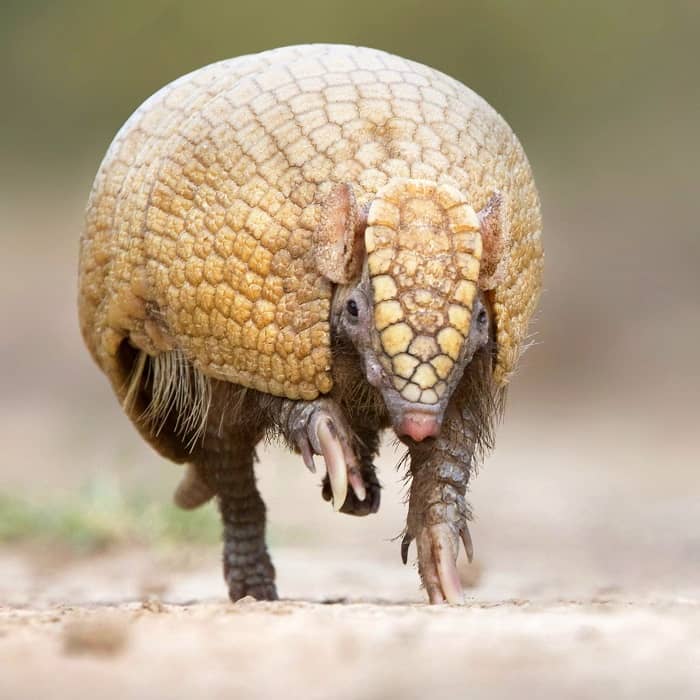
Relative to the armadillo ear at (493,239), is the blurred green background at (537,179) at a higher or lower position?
higher

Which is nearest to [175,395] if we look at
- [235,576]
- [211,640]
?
[235,576]

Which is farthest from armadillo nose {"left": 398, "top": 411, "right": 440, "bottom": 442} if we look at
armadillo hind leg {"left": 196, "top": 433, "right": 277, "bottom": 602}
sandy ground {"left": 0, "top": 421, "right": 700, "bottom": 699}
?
armadillo hind leg {"left": 196, "top": 433, "right": 277, "bottom": 602}

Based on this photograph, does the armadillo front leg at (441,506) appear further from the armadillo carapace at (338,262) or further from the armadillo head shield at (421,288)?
the armadillo head shield at (421,288)

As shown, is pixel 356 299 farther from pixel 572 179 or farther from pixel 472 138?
pixel 572 179

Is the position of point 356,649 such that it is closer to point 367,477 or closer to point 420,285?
point 420,285

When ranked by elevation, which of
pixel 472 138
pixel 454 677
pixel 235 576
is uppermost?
pixel 472 138

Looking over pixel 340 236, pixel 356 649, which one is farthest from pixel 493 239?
pixel 356 649

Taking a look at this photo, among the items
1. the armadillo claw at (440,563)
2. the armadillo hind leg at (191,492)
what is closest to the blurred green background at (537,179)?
the armadillo hind leg at (191,492)

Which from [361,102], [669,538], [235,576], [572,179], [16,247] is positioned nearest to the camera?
[361,102]
